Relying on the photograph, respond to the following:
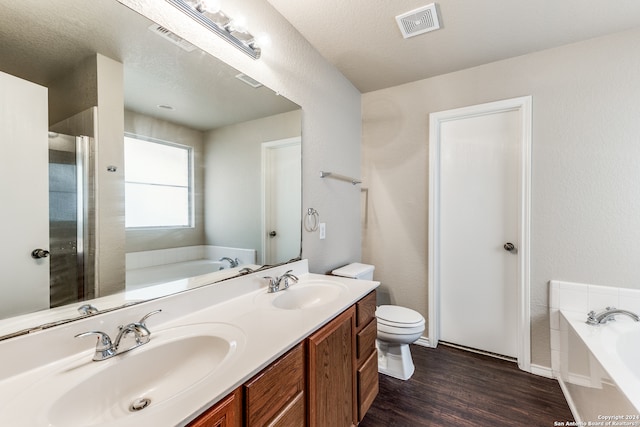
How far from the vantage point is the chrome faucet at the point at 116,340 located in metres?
0.80

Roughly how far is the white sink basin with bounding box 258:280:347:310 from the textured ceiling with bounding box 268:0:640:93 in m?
1.66

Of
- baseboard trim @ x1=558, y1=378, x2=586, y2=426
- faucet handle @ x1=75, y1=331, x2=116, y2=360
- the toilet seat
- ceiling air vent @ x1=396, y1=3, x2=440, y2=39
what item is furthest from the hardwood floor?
ceiling air vent @ x1=396, y1=3, x2=440, y2=39

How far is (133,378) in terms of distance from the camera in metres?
0.81

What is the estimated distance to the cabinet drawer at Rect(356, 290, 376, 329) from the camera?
1.44m

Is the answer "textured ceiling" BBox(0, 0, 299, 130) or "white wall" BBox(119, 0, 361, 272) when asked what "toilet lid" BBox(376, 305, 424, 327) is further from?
"textured ceiling" BBox(0, 0, 299, 130)

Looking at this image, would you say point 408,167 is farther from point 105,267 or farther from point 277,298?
point 105,267

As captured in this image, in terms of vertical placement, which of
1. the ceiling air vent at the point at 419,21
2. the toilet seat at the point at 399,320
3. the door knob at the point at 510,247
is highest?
the ceiling air vent at the point at 419,21

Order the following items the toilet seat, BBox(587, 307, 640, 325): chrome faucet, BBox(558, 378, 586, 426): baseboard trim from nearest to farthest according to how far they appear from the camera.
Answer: BBox(558, 378, 586, 426): baseboard trim → BBox(587, 307, 640, 325): chrome faucet → the toilet seat

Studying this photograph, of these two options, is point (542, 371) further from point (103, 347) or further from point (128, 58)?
point (128, 58)

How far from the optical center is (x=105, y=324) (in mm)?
888

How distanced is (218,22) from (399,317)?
2.08 meters

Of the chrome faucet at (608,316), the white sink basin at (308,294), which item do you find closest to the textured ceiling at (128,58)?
the white sink basin at (308,294)

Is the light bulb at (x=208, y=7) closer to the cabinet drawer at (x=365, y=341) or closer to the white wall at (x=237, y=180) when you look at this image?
the white wall at (x=237, y=180)

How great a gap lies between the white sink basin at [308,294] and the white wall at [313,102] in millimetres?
303
